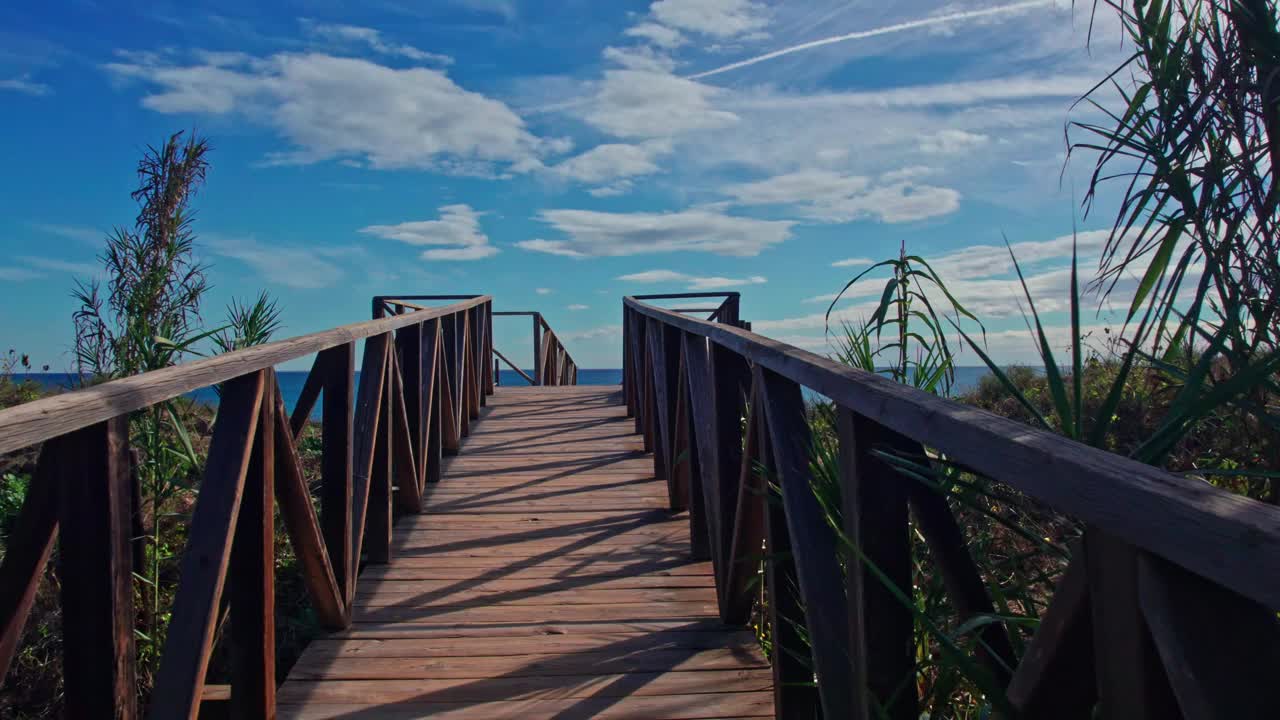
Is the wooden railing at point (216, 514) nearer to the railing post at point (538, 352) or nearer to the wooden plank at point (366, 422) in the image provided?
the wooden plank at point (366, 422)

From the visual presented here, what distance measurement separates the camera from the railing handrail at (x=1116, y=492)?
64 centimetres

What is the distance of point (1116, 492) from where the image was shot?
2.59 ft

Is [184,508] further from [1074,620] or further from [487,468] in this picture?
[1074,620]

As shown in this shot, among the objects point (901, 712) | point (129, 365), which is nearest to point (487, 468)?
point (129, 365)

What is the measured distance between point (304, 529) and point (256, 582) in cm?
40

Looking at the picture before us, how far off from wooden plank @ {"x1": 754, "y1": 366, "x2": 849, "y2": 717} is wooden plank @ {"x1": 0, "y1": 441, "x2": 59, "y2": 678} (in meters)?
1.41

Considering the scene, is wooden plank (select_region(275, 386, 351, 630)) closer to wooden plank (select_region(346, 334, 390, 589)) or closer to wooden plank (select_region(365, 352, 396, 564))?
wooden plank (select_region(346, 334, 390, 589))

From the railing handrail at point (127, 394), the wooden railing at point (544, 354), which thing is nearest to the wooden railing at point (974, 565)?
the railing handrail at point (127, 394)

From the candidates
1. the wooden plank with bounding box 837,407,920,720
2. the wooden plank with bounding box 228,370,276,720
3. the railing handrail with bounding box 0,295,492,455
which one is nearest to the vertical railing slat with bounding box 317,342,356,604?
the railing handrail with bounding box 0,295,492,455

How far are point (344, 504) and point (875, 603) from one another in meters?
1.99

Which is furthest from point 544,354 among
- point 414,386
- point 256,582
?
point 256,582

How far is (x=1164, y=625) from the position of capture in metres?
0.73

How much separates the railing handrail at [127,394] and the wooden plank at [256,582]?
137mm

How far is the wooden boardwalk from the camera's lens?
2.46 m
